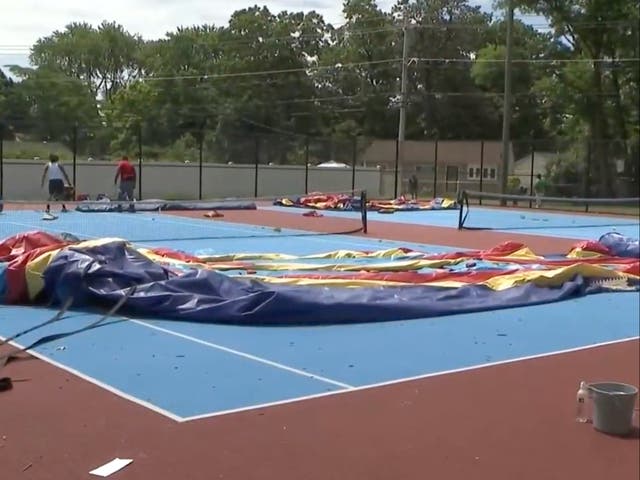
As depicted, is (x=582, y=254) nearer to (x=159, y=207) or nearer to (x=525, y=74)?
(x=159, y=207)

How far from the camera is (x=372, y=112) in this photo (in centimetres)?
5509

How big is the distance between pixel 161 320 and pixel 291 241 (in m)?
7.50

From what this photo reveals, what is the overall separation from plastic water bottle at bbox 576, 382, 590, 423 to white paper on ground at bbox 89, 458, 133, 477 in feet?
7.91

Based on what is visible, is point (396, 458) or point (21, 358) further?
point (21, 358)

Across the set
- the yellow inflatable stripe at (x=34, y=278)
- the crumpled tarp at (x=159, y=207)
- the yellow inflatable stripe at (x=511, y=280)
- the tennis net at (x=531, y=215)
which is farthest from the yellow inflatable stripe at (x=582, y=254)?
the crumpled tarp at (x=159, y=207)

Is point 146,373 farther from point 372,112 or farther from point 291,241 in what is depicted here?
point 372,112

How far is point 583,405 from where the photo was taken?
5.19 m

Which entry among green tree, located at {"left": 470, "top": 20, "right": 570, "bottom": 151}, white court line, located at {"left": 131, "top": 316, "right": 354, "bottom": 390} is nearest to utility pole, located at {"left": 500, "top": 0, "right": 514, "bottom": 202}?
green tree, located at {"left": 470, "top": 20, "right": 570, "bottom": 151}

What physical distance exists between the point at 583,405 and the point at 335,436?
1.51 meters

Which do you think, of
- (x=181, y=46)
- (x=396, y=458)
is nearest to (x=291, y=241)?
(x=396, y=458)

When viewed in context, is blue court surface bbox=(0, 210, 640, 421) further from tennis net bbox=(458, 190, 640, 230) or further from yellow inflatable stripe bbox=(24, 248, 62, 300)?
tennis net bbox=(458, 190, 640, 230)

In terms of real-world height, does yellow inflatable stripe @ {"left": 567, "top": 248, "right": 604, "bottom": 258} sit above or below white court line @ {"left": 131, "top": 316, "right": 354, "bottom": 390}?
above

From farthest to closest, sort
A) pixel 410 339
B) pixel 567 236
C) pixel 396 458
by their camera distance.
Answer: pixel 567 236, pixel 410 339, pixel 396 458

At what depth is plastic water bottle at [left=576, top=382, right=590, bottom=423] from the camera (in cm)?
500
